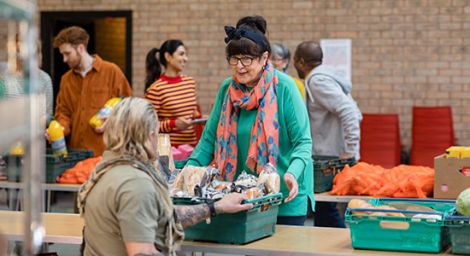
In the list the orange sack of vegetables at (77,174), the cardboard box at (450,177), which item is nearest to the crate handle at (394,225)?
the cardboard box at (450,177)

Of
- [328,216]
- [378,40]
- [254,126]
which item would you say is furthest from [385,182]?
[378,40]

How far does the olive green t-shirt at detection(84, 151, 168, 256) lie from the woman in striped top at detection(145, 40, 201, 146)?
358 centimetres

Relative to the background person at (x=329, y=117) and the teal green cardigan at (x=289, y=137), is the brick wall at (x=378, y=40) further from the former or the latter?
the teal green cardigan at (x=289, y=137)

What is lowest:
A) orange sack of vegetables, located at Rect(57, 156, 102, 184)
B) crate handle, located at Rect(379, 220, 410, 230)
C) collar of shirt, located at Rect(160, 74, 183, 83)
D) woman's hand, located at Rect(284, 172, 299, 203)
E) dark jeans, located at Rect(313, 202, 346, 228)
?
dark jeans, located at Rect(313, 202, 346, 228)

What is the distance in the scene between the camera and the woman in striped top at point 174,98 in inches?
275

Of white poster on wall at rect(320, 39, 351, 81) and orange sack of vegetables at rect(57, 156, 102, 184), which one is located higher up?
white poster on wall at rect(320, 39, 351, 81)

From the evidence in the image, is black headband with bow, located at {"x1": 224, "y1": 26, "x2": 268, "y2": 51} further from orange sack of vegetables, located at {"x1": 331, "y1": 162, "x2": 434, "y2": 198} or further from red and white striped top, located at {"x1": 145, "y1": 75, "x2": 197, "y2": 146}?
red and white striped top, located at {"x1": 145, "y1": 75, "x2": 197, "y2": 146}

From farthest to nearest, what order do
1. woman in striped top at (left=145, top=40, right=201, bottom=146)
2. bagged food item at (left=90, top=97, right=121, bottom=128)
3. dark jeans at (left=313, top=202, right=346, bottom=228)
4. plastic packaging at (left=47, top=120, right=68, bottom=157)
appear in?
bagged food item at (left=90, top=97, right=121, bottom=128) → woman in striped top at (left=145, top=40, right=201, bottom=146) → plastic packaging at (left=47, top=120, right=68, bottom=157) → dark jeans at (left=313, top=202, right=346, bottom=228)

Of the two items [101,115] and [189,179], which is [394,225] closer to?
[189,179]

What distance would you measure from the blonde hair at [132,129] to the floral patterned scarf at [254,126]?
115 cm

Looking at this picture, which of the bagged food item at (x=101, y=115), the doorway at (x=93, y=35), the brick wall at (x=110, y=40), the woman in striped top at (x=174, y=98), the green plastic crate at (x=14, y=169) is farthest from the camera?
the brick wall at (x=110, y=40)

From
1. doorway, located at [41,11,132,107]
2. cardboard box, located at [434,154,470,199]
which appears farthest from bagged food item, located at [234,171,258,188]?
doorway, located at [41,11,132,107]

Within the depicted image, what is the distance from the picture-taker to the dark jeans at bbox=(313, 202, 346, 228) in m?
6.62

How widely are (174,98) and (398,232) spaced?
3547 millimetres
